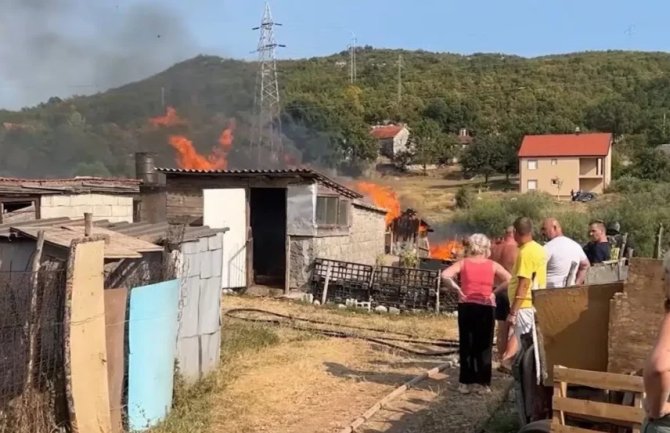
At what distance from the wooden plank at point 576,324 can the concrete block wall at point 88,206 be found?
12142mm

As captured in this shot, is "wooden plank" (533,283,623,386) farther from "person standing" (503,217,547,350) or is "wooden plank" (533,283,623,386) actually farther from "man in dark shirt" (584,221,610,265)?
"man in dark shirt" (584,221,610,265)

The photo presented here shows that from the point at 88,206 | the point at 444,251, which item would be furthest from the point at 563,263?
the point at 444,251

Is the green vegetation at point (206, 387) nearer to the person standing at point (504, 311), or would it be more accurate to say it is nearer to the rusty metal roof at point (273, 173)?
the person standing at point (504, 311)

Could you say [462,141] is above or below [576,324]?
above

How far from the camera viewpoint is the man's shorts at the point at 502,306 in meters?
9.09

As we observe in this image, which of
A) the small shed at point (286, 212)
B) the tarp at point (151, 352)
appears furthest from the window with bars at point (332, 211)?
the tarp at point (151, 352)

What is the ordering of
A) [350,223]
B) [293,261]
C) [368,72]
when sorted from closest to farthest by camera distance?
[293,261]
[350,223]
[368,72]

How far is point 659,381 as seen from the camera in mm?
3184

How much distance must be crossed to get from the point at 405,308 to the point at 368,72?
8542 cm

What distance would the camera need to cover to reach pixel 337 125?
2719 inches

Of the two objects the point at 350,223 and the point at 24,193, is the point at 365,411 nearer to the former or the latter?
the point at 24,193

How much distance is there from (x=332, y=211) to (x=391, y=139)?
190 ft

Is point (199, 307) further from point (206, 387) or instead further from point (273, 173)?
point (273, 173)

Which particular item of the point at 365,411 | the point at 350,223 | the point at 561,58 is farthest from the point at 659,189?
the point at 561,58
